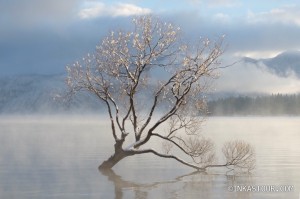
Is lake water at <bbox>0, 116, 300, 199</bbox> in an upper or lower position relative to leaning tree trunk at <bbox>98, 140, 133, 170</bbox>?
lower

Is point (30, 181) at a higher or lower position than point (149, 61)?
lower

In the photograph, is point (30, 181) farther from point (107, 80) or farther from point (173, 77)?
point (173, 77)

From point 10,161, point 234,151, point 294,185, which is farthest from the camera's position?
point 10,161

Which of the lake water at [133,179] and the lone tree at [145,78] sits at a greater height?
the lone tree at [145,78]

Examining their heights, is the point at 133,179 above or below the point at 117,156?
below

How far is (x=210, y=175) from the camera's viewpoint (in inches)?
1561

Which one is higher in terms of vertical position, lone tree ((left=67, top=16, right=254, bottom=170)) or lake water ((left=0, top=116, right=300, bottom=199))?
lone tree ((left=67, top=16, right=254, bottom=170))

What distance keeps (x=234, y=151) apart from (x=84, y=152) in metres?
24.7

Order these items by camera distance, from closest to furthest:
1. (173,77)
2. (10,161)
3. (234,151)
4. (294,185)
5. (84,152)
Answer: (294,185) < (173,77) < (234,151) < (10,161) < (84,152)

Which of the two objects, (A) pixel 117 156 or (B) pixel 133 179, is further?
(A) pixel 117 156

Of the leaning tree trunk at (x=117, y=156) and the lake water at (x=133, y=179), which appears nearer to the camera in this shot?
the lake water at (x=133, y=179)

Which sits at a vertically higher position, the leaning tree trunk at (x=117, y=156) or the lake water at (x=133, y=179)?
the leaning tree trunk at (x=117, y=156)

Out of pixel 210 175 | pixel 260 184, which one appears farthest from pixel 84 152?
pixel 260 184

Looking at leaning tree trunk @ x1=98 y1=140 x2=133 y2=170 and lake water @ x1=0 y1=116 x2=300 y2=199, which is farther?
leaning tree trunk @ x1=98 y1=140 x2=133 y2=170
